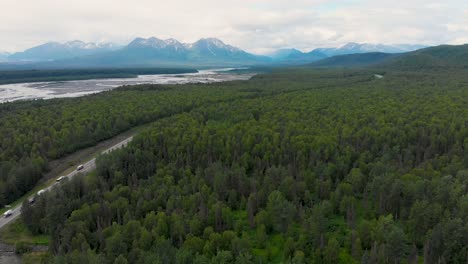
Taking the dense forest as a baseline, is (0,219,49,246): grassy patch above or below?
below

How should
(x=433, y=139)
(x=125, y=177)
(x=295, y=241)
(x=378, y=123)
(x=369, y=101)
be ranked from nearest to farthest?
(x=295, y=241), (x=125, y=177), (x=433, y=139), (x=378, y=123), (x=369, y=101)

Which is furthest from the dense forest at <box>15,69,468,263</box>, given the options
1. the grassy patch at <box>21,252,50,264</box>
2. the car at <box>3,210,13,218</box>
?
the car at <box>3,210,13,218</box>

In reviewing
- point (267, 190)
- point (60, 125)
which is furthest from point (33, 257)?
point (60, 125)

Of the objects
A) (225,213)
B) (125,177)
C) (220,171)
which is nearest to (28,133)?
(125,177)

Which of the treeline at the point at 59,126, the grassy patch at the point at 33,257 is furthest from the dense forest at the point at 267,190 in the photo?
the grassy patch at the point at 33,257

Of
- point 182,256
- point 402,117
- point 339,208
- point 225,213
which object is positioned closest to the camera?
point 182,256

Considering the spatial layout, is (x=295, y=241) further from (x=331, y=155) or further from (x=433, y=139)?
(x=433, y=139)

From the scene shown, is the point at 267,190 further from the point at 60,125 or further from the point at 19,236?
the point at 60,125

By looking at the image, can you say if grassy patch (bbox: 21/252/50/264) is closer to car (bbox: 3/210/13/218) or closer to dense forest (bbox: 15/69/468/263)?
dense forest (bbox: 15/69/468/263)
